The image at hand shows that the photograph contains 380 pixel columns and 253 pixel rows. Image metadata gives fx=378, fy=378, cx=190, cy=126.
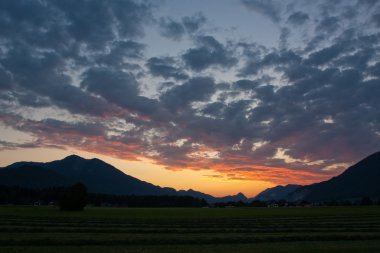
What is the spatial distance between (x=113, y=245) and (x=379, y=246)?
71.4 feet

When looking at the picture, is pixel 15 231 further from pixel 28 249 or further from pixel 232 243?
pixel 232 243

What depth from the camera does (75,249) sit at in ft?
93.0

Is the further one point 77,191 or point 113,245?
point 77,191

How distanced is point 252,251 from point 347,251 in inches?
282

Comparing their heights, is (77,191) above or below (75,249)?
above

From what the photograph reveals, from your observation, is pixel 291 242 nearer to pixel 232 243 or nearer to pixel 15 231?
pixel 232 243

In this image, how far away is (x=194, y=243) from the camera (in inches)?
1313

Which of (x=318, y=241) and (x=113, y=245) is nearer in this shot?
(x=113, y=245)

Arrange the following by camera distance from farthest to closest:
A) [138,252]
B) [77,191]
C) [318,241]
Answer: [77,191] → [318,241] → [138,252]

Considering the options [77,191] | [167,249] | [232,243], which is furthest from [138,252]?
[77,191]

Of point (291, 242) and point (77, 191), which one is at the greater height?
point (77, 191)

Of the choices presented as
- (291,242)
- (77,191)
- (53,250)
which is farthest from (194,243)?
(77,191)

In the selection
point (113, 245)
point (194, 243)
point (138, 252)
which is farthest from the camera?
point (194, 243)

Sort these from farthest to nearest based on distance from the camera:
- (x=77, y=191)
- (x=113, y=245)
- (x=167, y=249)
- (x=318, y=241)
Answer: (x=77, y=191) < (x=318, y=241) < (x=113, y=245) < (x=167, y=249)
